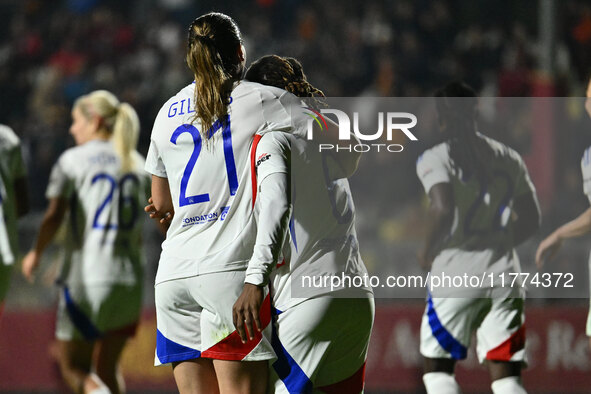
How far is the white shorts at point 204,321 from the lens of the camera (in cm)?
312

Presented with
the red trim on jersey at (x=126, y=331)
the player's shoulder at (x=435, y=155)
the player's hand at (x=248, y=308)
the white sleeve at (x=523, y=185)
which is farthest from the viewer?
the red trim on jersey at (x=126, y=331)

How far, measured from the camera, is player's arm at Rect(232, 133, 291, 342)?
292cm

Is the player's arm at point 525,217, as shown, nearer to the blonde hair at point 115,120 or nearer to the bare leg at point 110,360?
the blonde hair at point 115,120

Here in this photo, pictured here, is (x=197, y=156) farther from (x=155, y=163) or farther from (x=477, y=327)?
(x=477, y=327)

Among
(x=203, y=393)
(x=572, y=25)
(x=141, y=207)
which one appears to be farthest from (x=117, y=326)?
(x=572, y=25)

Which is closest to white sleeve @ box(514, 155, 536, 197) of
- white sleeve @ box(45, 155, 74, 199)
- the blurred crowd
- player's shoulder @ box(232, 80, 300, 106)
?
player's shoulder @ box(232, 80, 300, 106)

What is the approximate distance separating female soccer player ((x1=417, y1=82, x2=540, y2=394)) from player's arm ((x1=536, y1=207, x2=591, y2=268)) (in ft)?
0.91

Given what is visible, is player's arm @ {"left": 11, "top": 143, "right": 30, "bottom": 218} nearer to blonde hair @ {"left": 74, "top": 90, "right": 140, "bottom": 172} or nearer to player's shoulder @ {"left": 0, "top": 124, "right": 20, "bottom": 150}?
player's shoulder @ {"left": 0, "top": 124, "right": 20, "bottom": 150}

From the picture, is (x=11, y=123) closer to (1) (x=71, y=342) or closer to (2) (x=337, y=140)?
(1) (x=71, y=342)

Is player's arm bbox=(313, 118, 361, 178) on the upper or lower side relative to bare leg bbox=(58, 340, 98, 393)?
upper

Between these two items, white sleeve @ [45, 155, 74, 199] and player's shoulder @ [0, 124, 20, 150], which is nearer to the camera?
player's shoulder @ [0, 124, 20, 150]

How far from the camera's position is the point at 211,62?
3.16m

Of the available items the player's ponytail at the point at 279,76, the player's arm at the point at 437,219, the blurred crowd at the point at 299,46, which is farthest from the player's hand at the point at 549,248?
the blurred crowd at the point at 299,46

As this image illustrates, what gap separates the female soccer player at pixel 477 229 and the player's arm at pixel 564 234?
10.9 inches
